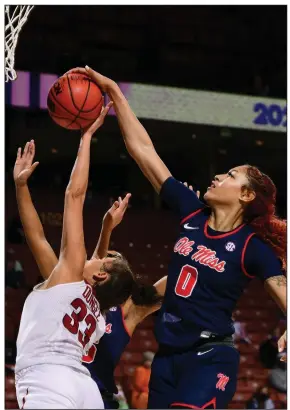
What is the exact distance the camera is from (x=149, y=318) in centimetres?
948

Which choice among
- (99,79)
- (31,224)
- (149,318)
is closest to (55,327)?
(31,224)

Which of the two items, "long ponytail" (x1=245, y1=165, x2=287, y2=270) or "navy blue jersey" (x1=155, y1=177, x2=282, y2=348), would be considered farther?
"long ponytail" (x1=245, y1=165, x2=287, y2=270)

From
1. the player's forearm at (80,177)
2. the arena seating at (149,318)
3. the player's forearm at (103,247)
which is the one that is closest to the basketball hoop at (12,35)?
the player's forearm at (103,247)

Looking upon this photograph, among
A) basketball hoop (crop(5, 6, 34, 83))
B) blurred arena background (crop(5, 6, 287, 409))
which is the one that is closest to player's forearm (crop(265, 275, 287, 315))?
basketball hoop (crop(5, 6, 34, 83))

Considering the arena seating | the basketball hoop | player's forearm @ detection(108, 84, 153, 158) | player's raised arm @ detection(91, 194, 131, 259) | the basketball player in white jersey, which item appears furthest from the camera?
the arena seating

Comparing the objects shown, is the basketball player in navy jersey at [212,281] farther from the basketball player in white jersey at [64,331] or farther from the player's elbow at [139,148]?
the basketball player in white jersey at [64,331]

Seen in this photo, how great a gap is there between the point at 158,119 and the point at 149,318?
8.82 ft

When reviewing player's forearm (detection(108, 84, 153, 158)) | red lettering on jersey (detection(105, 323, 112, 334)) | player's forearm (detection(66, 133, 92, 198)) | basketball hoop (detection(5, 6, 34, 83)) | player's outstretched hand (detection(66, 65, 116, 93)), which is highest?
basketball hoop (detection(5, 6, 34, 83))

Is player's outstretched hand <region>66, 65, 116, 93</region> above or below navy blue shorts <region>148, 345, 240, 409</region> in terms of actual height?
above

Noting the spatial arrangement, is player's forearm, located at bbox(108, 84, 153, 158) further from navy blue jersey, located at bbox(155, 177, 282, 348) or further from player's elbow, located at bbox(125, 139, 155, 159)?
navy blue jersey, located at bbox(155, 177, 282, 348)

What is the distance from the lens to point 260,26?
12.7 m

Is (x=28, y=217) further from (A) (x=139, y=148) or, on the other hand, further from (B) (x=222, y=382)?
(B) (x=222, y=382)

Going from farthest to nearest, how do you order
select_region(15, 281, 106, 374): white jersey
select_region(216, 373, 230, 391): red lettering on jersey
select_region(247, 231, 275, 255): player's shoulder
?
select_region(247, 231, 275, 255): player's shoulder, select_region(216, 373, 230, 391): red lettering on jersey, select_region(15, 281, 106, 374): white jersey

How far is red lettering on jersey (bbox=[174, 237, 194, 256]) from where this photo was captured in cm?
348
